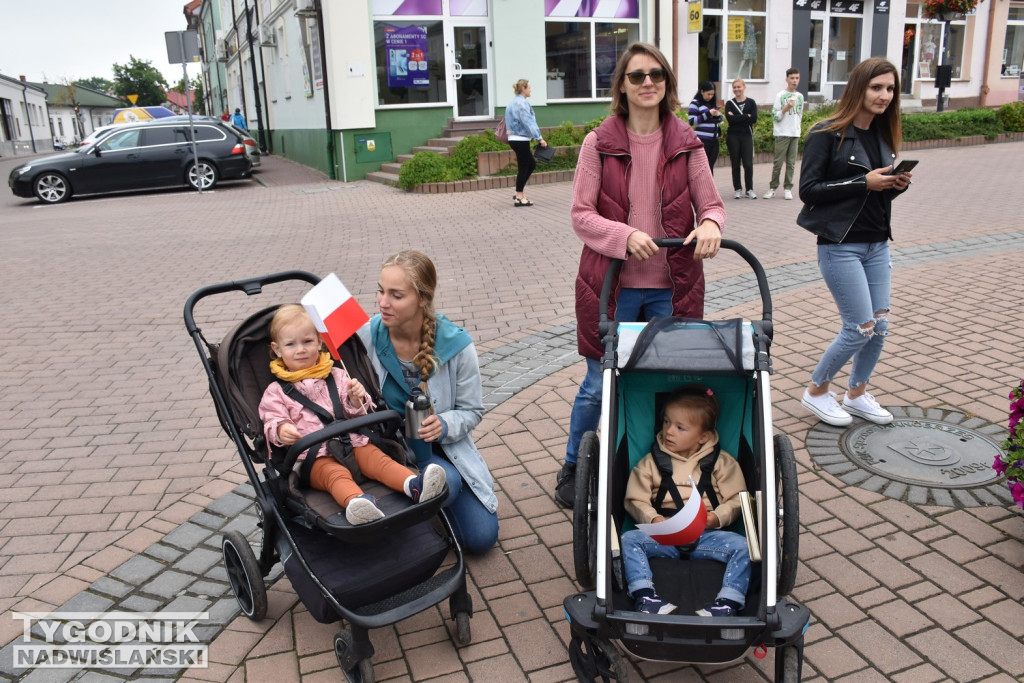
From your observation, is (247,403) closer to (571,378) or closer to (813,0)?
(571,378)

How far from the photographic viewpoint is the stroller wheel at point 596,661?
255 cm

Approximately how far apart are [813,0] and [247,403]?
23794 mm

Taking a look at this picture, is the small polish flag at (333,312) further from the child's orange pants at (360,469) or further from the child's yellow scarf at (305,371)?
the child's orange pants at (360,469)

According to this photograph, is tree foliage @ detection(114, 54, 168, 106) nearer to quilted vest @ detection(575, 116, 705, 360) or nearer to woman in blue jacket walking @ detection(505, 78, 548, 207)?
woman in blue jacket walking @ detection(505, 78, 548, 207)

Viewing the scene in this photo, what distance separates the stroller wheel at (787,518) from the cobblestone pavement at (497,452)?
38cm

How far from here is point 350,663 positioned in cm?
276

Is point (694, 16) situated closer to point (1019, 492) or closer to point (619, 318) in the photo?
point (619, 318)

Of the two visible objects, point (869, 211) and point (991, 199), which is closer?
point (869, 211)

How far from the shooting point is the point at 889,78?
3.98 meters

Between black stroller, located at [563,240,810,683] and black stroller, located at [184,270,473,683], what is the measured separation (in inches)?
21.1

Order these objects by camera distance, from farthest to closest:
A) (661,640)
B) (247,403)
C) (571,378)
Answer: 1. (571,378)
2. (247,403)
3. (661,640)

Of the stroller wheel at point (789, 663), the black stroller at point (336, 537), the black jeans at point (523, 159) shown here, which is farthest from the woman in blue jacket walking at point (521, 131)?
the stroller wheel at point (789, 663)

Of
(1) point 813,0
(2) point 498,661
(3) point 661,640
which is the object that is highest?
(1) point 813,0

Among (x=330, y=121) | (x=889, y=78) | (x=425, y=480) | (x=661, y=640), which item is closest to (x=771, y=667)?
(x=661, y=640)
